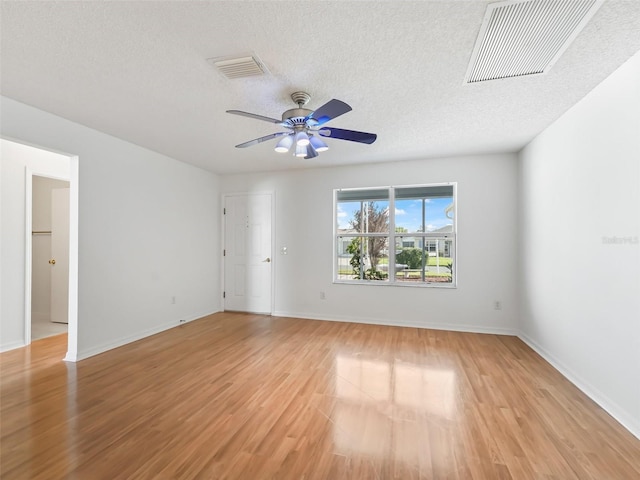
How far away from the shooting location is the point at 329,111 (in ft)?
7.22

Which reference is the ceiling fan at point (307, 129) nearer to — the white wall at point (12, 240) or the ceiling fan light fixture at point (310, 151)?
the ceiling fan light fixture at point (310, 151)

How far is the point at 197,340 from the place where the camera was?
3990 mm

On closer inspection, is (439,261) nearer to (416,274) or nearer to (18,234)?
(416,274)

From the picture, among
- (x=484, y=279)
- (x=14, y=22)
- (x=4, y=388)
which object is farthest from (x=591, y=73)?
(x=4, y=388)

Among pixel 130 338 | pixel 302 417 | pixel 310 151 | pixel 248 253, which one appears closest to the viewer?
pixel 302 417

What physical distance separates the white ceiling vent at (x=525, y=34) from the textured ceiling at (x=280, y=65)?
74 millimetres

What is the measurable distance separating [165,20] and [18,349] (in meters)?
4.19

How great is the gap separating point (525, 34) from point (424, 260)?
3365 mm

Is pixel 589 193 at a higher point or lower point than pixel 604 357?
higher

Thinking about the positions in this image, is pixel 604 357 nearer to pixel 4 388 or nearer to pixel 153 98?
pixel 153 98

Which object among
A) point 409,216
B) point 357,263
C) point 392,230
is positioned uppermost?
point 409,216

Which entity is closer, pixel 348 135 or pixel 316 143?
pixel 348 135

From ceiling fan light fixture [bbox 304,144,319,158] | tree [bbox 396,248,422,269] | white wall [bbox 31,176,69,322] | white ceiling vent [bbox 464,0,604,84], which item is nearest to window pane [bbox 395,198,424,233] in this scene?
tree [bbox 396,248,422,269]

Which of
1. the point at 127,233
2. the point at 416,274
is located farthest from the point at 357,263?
the point at 127,233
